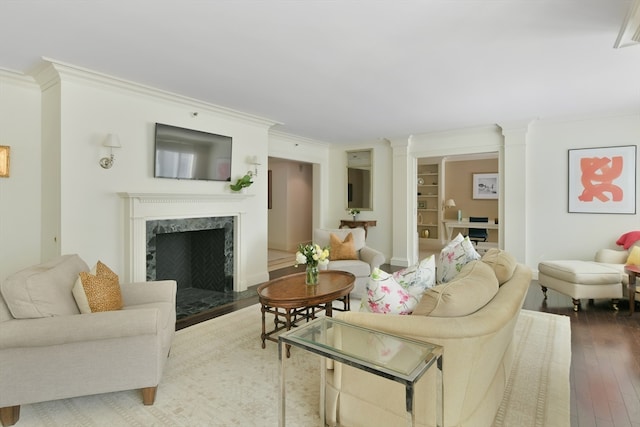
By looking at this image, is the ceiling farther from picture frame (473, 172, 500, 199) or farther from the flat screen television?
picture frame (473, 172, 500, 199)

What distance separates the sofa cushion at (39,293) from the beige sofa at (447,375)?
168 centimetres

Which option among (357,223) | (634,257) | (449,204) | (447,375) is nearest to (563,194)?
(634,257)

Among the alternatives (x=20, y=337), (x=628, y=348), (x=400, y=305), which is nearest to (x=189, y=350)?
(x=20, y=337)

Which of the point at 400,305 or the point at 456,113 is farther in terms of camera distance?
the point at 456,113

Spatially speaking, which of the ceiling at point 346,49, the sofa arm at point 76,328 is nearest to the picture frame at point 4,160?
the ceiling at point 346,49

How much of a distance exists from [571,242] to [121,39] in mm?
6188

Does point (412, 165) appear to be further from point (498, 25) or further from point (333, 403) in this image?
point (333, 403)

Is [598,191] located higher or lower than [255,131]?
lower

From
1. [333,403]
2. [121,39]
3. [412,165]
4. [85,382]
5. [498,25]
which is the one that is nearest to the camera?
[333,403]

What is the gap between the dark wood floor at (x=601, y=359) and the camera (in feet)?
6.68

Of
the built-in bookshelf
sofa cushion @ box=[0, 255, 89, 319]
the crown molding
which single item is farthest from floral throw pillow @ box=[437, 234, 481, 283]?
the built-in bookshelf

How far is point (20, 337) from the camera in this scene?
1.83 metres

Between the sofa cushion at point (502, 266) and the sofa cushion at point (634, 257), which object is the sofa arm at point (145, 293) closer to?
the sofa cushion at point (502, 266)

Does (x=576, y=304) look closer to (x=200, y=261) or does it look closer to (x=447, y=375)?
(x=447, y=375)
